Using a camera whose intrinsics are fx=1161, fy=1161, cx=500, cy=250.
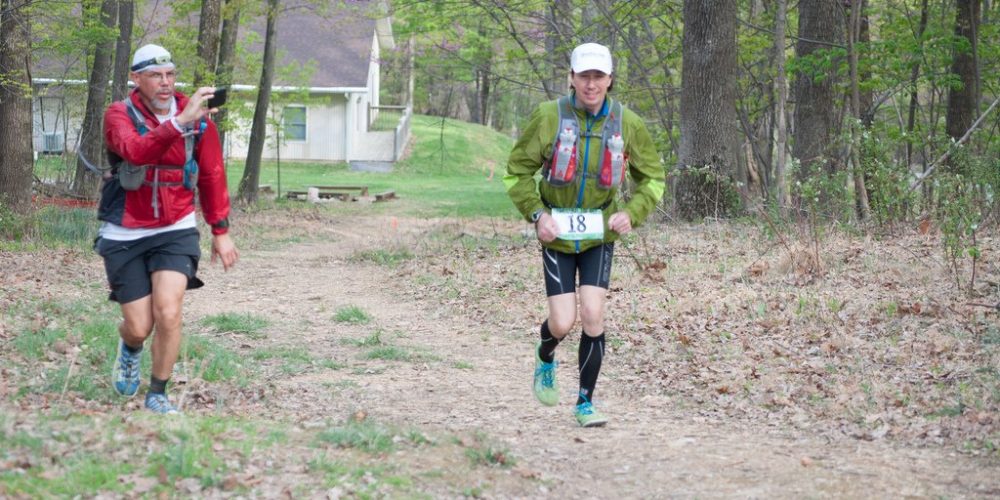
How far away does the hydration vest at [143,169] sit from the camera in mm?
6168

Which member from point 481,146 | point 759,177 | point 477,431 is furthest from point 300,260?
point 481,146

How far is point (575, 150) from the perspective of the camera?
645 cm

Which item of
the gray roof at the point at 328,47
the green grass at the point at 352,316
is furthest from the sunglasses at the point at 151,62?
the gray roof at the point at 328,47

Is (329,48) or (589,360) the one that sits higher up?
(329,48)

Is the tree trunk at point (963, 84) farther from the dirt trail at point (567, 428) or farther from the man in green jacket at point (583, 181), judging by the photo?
the man in green jacket at point (583, 181)

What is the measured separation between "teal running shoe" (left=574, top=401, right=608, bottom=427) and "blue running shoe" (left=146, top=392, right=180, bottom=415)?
2.33m

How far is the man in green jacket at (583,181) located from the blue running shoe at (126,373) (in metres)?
2.44

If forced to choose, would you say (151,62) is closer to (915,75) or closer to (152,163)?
(152,163)

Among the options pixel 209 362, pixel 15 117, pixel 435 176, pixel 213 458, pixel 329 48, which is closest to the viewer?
pixel 213 458

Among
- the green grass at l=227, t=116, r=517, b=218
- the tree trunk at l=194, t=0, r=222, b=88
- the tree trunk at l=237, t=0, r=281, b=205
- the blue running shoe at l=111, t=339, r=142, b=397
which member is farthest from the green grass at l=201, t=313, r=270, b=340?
the tree trunk at l=237, t=0, r=281, b=205

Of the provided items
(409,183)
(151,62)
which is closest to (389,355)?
(151,62)

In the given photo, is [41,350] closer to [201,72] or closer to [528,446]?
[528,446]

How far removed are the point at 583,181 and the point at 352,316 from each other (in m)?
5.56

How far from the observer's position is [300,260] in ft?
57.3
